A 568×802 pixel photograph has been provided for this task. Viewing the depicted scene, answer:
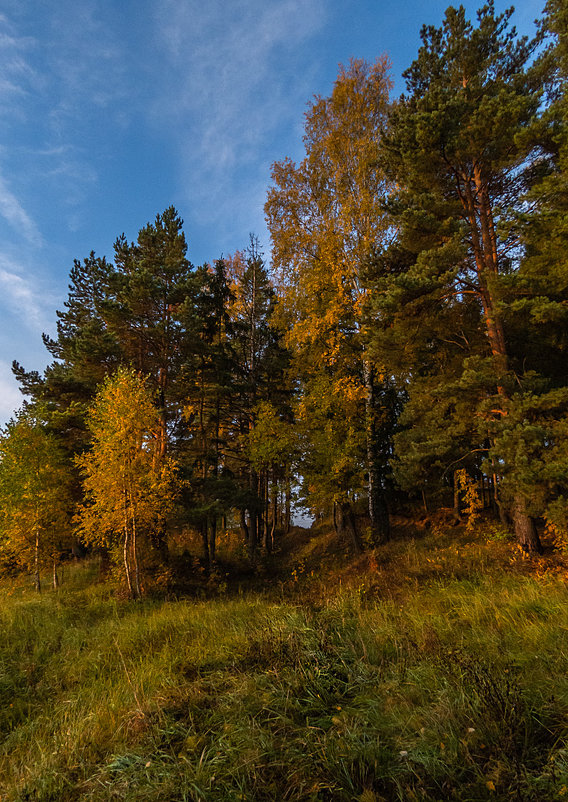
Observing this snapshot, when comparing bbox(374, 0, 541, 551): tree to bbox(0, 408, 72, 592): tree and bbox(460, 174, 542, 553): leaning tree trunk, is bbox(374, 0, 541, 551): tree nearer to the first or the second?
bbox(460, 174, 542, 553): leaning tree trunk

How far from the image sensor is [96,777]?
278cm

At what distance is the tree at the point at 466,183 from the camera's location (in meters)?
7.61

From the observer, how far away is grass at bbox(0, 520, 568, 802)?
7.91ft

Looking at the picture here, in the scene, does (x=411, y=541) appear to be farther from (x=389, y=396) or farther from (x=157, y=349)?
(x=157, y=349)

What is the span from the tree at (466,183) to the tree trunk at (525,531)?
0.07ft

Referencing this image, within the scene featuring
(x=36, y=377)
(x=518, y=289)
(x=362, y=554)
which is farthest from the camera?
(x=36, y=377)

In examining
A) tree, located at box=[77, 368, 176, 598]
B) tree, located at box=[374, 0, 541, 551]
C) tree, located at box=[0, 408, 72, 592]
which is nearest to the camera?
tree, located at box=[374, 0, 541, 551]

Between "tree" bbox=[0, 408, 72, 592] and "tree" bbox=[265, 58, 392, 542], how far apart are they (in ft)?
35.9

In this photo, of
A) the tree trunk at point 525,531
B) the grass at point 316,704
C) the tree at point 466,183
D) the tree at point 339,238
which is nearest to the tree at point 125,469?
the grass at point 316,704

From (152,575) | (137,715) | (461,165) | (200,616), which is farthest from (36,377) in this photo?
(461,165)

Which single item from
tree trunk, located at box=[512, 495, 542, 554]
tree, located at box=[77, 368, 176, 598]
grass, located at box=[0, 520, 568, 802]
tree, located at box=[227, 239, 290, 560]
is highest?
tree, located at box=[227, 239, 290, 560]

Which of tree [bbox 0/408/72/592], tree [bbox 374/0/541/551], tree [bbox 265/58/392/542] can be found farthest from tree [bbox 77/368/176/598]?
tree [bbox 374/0/541/551]

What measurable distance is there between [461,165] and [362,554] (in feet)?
39.3

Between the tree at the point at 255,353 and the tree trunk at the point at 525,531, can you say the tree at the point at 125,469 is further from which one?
the tree trunk at the point at 525,531
